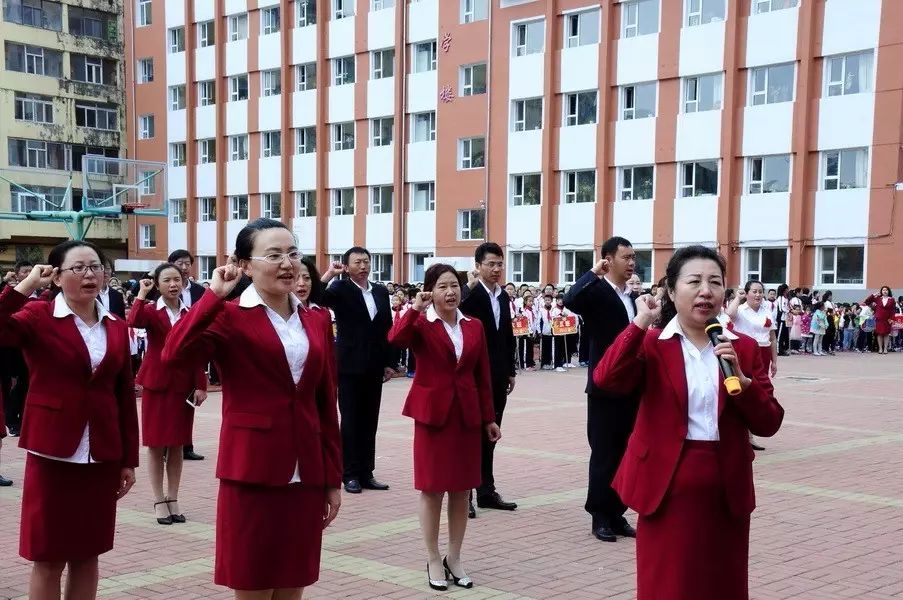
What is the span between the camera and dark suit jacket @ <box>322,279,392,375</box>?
882 cm

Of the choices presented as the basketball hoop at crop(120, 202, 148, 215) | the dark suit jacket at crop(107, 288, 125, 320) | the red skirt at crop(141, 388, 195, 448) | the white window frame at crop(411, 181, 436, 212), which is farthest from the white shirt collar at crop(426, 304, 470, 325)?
the white window frame at crop(411, 181, 436, 212)

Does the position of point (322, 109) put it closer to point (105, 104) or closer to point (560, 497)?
point (105, 104)

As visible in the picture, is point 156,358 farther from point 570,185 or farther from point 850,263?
point 570,185

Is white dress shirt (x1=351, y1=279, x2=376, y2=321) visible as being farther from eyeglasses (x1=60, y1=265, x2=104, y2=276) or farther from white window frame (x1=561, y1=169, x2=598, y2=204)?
white window frame (x1=561, y1=169, x2=598, y2=204)

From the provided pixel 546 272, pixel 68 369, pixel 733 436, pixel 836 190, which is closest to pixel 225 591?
pixel 68 369

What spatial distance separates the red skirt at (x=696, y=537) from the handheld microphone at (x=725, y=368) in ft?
1.26

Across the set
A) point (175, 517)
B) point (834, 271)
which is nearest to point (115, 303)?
point (175, 517)

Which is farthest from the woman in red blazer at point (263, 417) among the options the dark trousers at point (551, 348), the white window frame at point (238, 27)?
the white window frame at point (238, 27)

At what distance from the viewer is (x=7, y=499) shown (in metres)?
8.10

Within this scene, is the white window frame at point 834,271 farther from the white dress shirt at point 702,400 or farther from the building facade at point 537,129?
the white dress shirt at point 702,400

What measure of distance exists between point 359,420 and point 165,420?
2.01 meters

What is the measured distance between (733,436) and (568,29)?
3074cm

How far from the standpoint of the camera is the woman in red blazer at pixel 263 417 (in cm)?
378

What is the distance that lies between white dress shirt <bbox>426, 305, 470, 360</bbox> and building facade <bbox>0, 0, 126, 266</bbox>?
1594 inches
